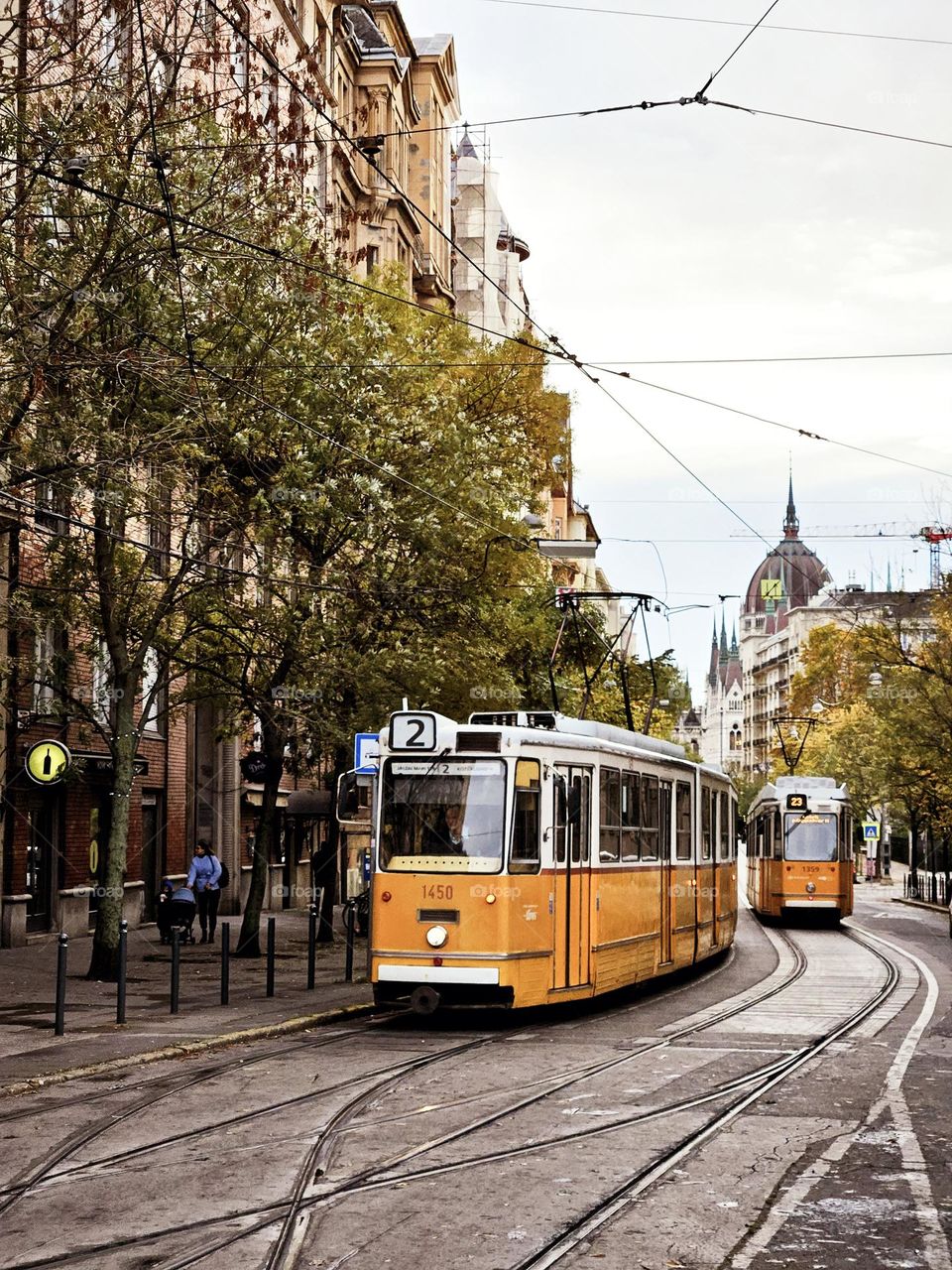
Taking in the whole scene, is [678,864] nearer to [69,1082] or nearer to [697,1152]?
[69,1082]

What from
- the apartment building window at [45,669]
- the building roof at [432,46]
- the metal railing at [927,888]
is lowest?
the metal railing at [927,888]

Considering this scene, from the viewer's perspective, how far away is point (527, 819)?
54.4 feet

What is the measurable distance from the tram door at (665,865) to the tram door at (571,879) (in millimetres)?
3408

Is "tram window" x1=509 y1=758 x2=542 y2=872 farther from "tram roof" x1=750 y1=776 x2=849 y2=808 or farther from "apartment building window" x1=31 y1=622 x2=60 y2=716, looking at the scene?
"tram roof" x1=750 y1=776 x2=849 y2=808

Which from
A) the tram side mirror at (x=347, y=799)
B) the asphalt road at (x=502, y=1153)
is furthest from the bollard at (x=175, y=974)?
the tram side mirror at (x=347, y=799)

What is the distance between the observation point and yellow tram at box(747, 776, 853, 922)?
123ft

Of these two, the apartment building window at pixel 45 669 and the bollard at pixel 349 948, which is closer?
the bollard at pixel 349 948

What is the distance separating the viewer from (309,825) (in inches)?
1773

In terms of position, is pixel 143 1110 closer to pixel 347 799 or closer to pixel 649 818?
pixel 347 799

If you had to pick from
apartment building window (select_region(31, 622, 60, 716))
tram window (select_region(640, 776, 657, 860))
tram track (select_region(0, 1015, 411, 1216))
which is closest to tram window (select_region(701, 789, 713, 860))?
tram window (select_region(640, 776, 657, 860))

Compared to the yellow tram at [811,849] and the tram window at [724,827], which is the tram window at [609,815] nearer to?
the tram window at [724,827]

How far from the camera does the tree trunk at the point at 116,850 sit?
20.4 meters

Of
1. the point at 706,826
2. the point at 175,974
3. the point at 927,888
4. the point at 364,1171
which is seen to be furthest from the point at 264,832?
the point at 927,888

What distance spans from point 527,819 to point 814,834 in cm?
2257
